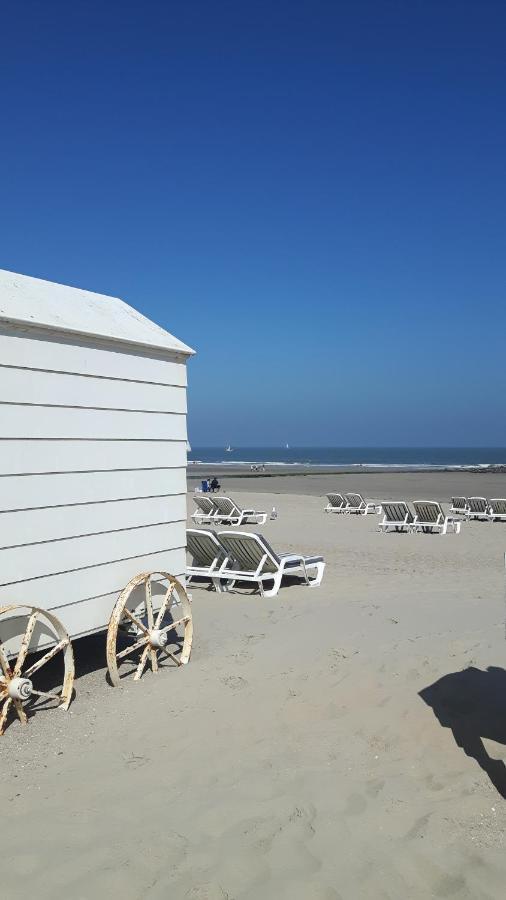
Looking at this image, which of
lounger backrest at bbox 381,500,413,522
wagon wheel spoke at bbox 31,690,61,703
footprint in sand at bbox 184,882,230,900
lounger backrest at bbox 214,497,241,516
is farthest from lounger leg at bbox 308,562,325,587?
lounger backrest at bbox 214,497,241,516

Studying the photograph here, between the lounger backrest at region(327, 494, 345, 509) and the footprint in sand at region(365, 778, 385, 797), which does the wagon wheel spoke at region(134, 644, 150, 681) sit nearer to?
the footprint in sand at region(365, 778, 385, 797)

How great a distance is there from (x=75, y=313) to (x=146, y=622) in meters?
2.72

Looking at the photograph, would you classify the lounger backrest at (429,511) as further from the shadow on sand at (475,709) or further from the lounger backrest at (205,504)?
the shadow on sand at (475,709)

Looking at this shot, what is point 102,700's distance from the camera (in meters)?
5.57

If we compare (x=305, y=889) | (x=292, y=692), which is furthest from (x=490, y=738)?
(x=305, y=889)

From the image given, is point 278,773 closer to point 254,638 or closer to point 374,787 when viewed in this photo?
point 374,787

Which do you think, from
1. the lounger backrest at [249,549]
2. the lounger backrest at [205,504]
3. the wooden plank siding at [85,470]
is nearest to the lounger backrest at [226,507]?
the lounger backrest at [205,504]

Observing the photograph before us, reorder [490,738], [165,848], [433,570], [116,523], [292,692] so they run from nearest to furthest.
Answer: [165,848] < [490,738] < [292,692] < [116,523] < [433,570]

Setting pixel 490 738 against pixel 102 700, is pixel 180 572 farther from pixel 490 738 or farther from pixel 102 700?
pixel 490 738

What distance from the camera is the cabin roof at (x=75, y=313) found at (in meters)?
5.33

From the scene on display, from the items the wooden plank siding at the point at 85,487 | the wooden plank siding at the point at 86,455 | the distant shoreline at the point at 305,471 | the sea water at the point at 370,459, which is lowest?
the sea water at the point at 370,459

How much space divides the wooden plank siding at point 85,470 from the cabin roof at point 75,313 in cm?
10

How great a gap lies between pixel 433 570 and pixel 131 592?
652cm

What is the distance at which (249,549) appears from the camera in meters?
9.77
